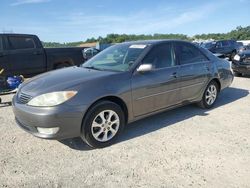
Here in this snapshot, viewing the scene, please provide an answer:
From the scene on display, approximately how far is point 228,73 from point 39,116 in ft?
15.0

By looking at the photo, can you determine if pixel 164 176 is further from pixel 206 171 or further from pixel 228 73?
pixel 228 73

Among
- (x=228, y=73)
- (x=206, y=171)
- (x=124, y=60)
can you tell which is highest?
(x=124, y=60)

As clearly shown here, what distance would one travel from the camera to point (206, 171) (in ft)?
10.6

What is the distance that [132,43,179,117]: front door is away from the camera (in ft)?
14.0

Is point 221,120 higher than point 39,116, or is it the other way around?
point 39,116

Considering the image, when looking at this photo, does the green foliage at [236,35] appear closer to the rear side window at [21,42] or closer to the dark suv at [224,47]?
the dark suv at [224,47]

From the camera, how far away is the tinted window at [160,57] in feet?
14.9

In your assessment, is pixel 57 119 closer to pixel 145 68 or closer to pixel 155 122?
pixel 145 68

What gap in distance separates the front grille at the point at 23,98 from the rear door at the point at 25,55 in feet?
16.1

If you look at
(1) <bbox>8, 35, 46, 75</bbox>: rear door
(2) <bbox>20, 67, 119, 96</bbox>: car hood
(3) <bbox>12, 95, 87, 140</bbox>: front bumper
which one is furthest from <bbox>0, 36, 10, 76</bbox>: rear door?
(3) <bbox>12, 95, 87, 140</bbox>: front bumper

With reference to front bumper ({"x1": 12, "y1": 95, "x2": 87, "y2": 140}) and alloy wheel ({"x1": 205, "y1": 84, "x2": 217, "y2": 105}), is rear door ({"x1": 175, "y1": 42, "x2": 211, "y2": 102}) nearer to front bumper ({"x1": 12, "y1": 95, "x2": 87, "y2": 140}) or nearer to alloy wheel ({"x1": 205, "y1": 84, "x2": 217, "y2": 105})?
alloy wheel ({"x1": 205, "y1": 84, "x2": 217, "y2": 105})

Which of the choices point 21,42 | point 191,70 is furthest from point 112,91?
point 21,42

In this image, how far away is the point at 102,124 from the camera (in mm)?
3904

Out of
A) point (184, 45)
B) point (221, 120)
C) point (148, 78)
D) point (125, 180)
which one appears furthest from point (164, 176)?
point (184, 45)
